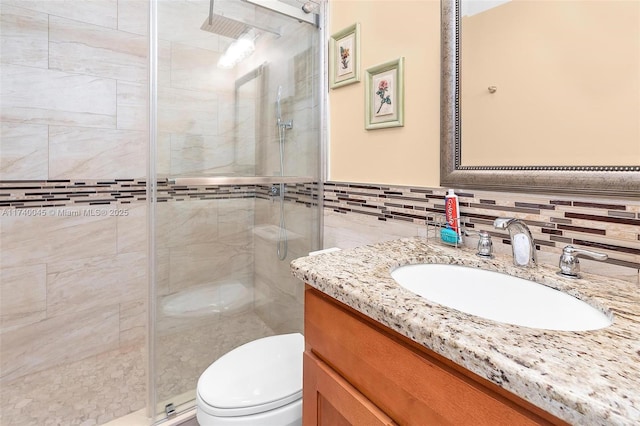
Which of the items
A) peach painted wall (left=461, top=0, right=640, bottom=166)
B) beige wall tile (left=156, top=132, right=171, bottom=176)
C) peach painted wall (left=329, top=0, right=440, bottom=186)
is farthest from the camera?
→ beige wall tile (left=156, top=132, right=171, bottom=176)

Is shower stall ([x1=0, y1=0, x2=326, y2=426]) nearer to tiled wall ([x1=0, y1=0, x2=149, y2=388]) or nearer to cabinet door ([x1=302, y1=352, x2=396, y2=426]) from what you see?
tiled wall ([x1=0, y1=0, x2=149, y2=388])

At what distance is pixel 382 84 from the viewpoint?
127 centimetres

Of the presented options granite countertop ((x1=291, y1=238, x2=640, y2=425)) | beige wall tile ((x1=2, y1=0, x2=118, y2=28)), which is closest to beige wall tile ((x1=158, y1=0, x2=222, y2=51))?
beige wall tile ((x1=2, y1=0, x2=118, y2=28))

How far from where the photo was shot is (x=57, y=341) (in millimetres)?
1801

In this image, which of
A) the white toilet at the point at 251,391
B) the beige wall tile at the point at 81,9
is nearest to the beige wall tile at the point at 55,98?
the beige wall tile at the point at 81,9

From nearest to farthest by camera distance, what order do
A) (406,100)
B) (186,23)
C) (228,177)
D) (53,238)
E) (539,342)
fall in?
(539,342) < (406,100) < (186,23) < (228,177) < (53,238)

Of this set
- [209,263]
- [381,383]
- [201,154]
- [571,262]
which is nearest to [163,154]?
[201,154]

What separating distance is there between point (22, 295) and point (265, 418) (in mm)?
1642

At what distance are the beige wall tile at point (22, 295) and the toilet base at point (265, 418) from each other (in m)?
1.42

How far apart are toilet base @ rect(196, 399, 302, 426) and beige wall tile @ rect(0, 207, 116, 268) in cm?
138

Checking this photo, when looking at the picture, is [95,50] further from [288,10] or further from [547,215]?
[547,215]

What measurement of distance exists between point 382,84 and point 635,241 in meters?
0.93

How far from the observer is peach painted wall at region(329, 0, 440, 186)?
1.11 meters

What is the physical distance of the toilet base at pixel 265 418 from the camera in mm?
929
